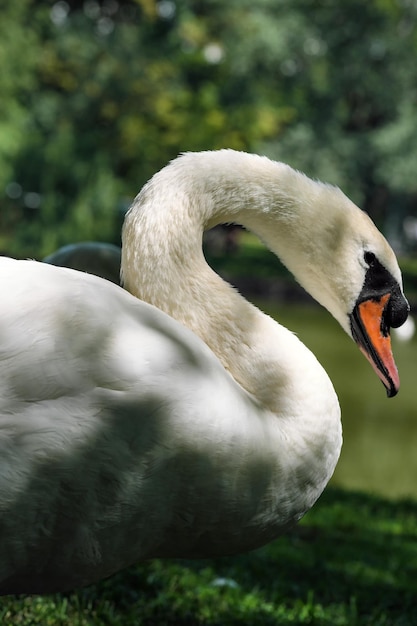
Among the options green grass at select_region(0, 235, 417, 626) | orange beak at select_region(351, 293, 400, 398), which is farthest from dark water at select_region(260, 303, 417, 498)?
orange beak at select_region(351, 293, 400, 398)

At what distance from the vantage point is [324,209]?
2.46m

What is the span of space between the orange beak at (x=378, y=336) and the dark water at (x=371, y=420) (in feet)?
14.5

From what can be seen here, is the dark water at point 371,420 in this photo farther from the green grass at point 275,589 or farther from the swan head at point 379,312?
the swan head at point 379,312

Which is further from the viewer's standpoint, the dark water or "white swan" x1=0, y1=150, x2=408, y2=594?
the dark water

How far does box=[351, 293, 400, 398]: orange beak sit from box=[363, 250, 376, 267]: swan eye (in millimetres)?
96

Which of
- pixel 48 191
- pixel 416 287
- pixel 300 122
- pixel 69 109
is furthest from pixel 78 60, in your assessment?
pixel 416 287

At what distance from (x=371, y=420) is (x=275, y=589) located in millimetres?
5976

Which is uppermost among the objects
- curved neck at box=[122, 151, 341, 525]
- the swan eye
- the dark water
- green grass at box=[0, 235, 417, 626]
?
the swan eye

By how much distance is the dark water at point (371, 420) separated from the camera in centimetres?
737

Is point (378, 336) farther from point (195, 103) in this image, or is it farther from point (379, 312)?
point (195, 103)

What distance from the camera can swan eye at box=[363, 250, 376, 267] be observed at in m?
2.41

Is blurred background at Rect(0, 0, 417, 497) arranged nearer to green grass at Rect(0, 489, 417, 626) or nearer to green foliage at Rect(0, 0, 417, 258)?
green foliage at Rect(0, 0, 417, 258)

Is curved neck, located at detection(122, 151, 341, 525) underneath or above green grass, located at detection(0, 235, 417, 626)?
above

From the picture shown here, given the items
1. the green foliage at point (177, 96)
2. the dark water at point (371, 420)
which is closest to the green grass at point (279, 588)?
the dark water at point (371, 420)
